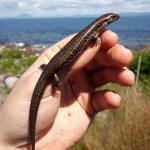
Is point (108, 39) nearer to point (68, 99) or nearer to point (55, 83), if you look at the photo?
point (55, 83)

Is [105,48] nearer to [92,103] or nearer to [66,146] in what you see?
[92,103]

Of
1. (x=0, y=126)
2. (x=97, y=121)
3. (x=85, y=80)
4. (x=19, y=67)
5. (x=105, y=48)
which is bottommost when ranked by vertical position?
(x=19, y=67)

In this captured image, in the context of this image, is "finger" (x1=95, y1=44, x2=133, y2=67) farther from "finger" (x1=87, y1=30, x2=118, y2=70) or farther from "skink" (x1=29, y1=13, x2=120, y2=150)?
"skink" (x1=29, y1=13, x2=120, y2=150)

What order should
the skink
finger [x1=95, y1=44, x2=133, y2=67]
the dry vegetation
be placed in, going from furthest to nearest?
the dry vegetation → the skink → finger [x1=95, y1=44, x2=133, y2=67]

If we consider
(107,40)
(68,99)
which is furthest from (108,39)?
(68,99)

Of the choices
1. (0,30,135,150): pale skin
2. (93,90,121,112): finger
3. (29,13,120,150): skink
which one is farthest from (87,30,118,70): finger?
(93,90,121,112): finger

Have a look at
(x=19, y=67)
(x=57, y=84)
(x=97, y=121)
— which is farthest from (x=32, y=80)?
(x=19, y=67)
